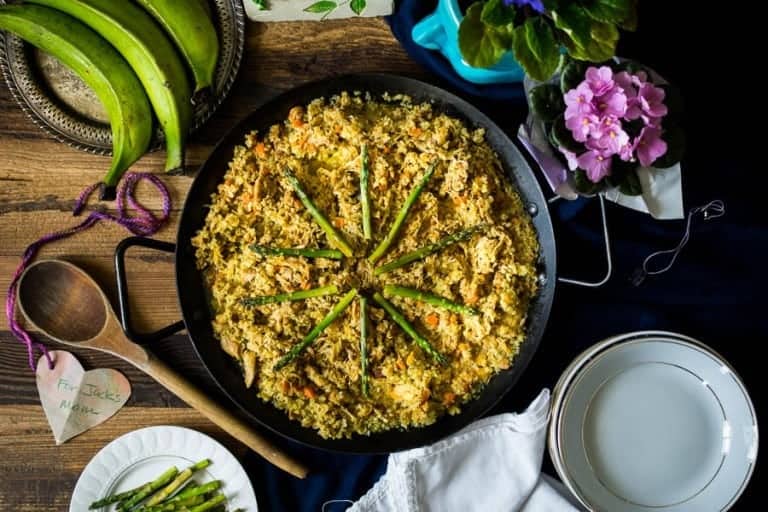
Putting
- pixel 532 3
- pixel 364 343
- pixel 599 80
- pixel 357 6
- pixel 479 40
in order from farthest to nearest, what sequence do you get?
1. pixel 357 6
2. pixel 364 343
3. pixel 599 80
4. pixel 479 40
5. pixel 532 3

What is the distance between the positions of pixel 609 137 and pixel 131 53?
151 cm

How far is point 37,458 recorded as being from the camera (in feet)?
8.70

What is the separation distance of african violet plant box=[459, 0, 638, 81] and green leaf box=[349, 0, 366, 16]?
71 centimetres

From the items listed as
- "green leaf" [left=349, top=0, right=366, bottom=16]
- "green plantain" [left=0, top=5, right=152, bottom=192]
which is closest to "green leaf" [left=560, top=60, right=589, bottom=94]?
"green leaf" [left=349, top=0, right=366, bottom=16]

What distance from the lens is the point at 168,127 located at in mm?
2418

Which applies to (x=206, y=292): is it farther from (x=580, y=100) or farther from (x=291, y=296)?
(x=580, y=100)

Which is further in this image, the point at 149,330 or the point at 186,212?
the point at 149,330

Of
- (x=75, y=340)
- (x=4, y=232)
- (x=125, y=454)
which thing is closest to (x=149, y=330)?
(x=75, y=340)

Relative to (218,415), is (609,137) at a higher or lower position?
higher

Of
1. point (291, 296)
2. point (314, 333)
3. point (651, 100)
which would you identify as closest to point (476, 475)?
point (314, 333)

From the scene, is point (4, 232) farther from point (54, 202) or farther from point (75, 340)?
point (75, 340)

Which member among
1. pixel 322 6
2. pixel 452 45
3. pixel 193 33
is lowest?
pixel 452 45

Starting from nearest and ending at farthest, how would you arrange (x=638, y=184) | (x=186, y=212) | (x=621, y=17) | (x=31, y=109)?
(x=621, y=17)
(x=638, y=184)
(x=186, y=212)
(x=31, y=109)

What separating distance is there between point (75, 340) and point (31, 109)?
2.59ft
